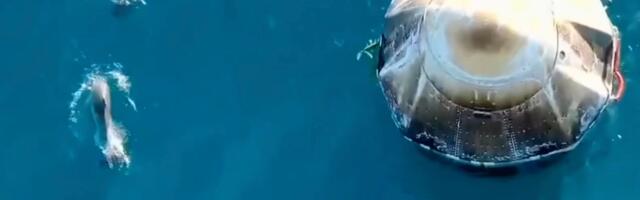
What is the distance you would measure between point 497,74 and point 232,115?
3246 millimetres

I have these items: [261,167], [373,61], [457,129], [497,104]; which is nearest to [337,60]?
[373,61]

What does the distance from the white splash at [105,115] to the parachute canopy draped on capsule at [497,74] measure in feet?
6.37

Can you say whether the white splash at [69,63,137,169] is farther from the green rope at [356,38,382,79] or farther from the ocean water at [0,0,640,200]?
the green rope at [356,38,382,79]

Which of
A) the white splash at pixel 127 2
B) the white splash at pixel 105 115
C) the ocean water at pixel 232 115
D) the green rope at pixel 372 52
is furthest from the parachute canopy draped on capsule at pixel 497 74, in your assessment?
the white splash at pixel 105 115

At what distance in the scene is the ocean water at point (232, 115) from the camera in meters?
9.29

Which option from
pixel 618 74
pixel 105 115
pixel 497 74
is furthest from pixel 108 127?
pixel 497 74

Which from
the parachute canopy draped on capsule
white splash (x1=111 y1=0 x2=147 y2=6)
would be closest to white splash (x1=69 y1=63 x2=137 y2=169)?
white splash (x1=111 y1=0 x2=147 y2=6)

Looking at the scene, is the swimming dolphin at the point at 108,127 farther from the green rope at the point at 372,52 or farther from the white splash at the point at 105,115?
the green rope at the point at 372,52

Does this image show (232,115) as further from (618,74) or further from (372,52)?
(618,74)

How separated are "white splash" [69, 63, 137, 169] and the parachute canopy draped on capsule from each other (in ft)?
6.37

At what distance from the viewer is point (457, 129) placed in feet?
26.3

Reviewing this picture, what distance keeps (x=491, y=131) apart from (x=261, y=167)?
217 cm

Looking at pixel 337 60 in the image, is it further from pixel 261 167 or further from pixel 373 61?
pixel 261 167

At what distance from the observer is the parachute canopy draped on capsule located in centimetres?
659
